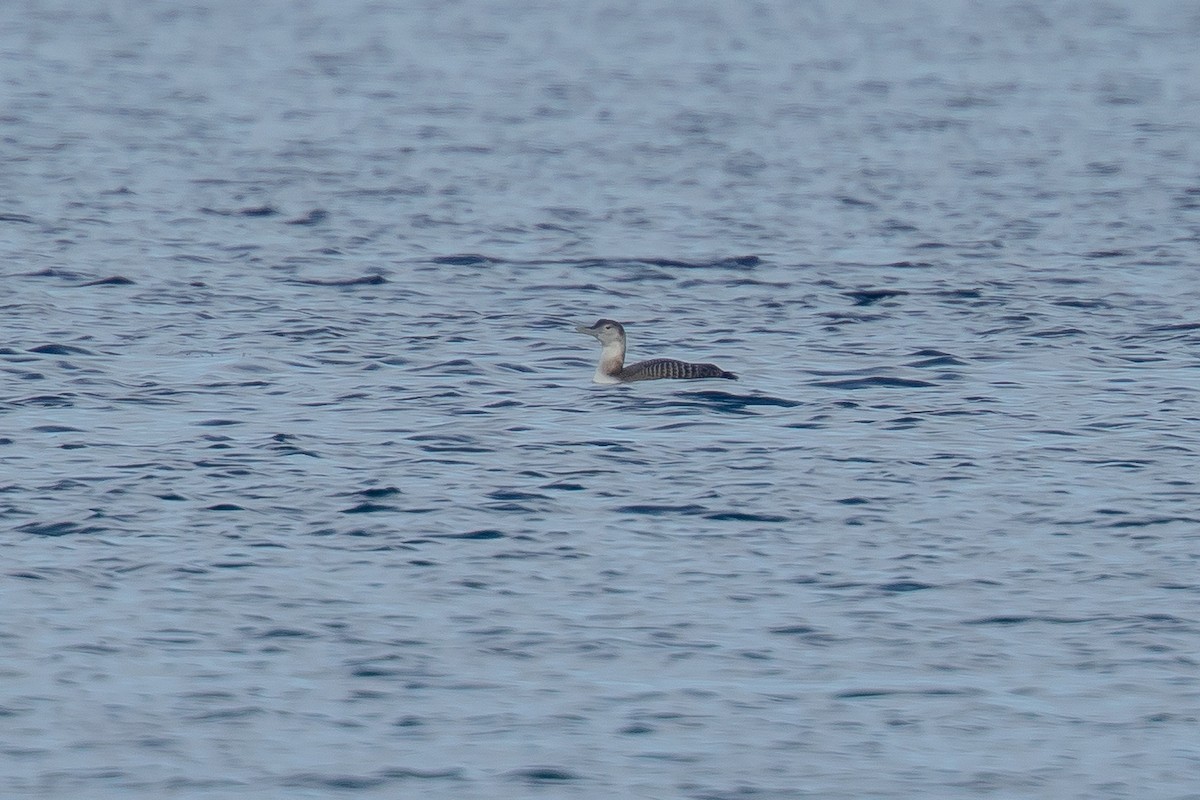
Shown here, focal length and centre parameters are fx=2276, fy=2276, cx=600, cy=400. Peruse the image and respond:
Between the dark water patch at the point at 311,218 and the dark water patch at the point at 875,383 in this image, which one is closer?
the dark water patch at the point at 875,383

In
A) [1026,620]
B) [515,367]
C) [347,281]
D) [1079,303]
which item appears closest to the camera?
[1026,620]

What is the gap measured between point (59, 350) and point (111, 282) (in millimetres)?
4095

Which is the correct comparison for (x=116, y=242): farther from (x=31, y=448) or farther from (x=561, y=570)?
(x=561, y=570)

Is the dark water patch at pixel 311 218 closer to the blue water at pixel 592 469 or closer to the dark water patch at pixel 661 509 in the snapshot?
the blue water at pixel 592 469

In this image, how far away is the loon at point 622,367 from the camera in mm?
21219

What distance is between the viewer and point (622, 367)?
846 inches

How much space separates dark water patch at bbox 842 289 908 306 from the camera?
26094 mm

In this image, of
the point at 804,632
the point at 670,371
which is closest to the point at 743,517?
the point at 804,632

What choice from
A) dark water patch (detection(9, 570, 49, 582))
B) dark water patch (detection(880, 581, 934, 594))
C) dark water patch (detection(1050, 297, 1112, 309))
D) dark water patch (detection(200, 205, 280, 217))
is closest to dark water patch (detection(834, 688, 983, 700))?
dark water patch (detection(880, 581, 934, 594))

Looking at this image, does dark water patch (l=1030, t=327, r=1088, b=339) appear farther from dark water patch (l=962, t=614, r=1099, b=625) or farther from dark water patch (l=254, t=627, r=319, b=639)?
dark water patch (l=254, t=627, r=319, b=639)

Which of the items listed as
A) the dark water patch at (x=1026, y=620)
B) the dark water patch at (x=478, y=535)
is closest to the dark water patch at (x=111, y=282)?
the dark water patch at (x=478, y=535)

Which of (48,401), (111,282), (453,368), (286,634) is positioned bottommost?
(286,634)

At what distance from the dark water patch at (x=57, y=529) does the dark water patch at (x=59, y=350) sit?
657 cm

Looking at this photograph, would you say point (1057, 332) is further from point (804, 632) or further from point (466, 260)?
point (804, 632)
